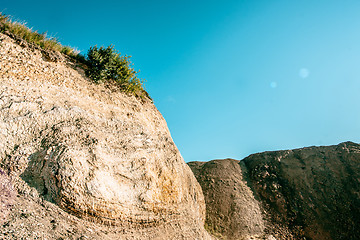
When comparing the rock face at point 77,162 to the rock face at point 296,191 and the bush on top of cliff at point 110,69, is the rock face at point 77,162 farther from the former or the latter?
the rock face at point 296,191

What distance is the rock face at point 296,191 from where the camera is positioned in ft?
38.6

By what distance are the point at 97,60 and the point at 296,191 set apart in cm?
1416

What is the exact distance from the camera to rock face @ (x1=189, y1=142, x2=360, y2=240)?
11.8 meters

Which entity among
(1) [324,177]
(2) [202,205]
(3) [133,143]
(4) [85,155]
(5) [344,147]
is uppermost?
(5) [344,147]

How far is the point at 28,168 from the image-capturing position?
5.62 meters

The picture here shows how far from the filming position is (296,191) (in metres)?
13.7

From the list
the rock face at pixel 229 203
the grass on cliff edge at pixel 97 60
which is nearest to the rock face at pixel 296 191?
the rock face at pixel 229 203

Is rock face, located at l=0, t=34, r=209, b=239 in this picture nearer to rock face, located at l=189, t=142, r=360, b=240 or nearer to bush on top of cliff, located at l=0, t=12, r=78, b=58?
bush on top of cliff, located at l=0, t=12, r=78, b=58

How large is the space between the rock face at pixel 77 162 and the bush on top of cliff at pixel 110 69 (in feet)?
2.17

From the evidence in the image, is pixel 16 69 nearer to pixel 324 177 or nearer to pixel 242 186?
pixel 242 186

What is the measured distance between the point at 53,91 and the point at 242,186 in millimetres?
12642

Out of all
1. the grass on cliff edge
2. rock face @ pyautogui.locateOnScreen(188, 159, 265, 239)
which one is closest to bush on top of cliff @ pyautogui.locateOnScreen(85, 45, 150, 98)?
the grass on cliff edge

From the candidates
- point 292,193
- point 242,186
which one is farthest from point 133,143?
point 292,193

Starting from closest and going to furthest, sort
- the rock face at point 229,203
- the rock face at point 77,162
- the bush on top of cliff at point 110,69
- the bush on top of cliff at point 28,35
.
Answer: the rock face at point 77,162 < the bush on top of cliff at point 28,35 < the bush on top of cliff at point 110,69 < the rock face at point 229,203
